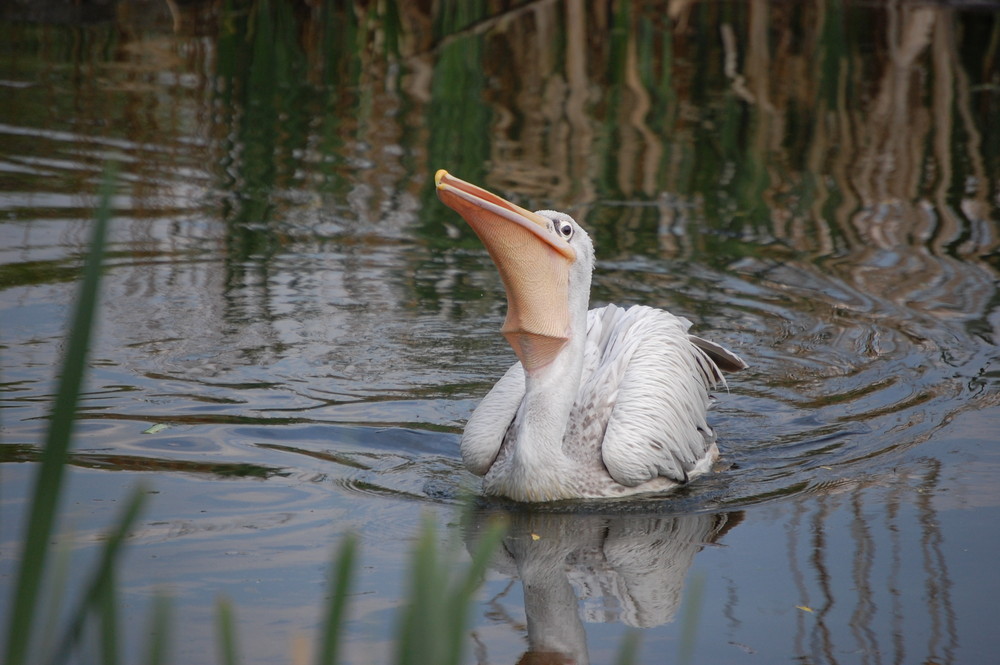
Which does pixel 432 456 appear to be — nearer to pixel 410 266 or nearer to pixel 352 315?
pixel 352 315

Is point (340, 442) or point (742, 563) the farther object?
point (340, 442)

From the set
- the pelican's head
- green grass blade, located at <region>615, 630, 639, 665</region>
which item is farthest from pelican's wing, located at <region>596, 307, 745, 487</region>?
green grass blade, located at <region>615, 630, 639, 665</region>

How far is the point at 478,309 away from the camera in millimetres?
5707

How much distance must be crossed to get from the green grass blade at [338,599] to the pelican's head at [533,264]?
2465mm

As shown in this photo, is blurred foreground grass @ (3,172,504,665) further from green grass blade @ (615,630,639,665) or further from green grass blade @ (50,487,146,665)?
green grass blade @ (615,630,639,665)

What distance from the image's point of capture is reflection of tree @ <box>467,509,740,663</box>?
3068mm

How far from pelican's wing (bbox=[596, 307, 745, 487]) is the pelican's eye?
0.58 meters

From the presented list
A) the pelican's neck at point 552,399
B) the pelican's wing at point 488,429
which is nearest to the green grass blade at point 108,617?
the pelican's neck at point 552,399

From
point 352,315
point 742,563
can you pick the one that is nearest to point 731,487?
point 742,563

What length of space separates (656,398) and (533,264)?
2.16 feet

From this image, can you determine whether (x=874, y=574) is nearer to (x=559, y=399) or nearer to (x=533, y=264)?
(x=559, y=399)

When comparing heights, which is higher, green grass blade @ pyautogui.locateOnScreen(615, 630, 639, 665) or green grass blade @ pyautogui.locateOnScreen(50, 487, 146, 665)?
green grass blade @ pyautogui.locateOnScreen(50, 487, 146, 665)

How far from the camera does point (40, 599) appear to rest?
3.44 ft

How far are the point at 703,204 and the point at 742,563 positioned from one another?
440 cm
